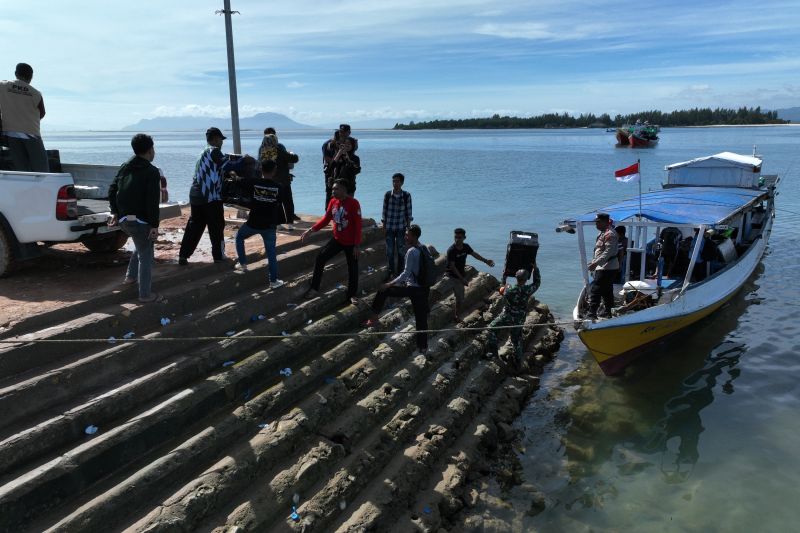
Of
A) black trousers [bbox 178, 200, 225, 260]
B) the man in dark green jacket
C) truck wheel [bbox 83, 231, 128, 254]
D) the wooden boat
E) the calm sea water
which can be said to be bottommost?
the calm sea water

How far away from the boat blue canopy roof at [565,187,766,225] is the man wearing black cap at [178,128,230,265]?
6.30 metres

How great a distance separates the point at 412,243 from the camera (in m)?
8.02

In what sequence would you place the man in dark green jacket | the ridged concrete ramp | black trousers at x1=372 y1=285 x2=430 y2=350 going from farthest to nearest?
black trousers at x1=372 y1=285 x2=430 y2=350, the man in dark green jacket, the ridged concrete ramp

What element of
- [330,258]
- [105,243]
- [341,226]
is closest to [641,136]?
[330,258]

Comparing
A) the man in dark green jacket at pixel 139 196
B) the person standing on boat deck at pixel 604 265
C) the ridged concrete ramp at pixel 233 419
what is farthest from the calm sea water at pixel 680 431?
the man in dark green jacket at pixel 139 196

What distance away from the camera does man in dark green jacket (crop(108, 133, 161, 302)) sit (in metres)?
6.11

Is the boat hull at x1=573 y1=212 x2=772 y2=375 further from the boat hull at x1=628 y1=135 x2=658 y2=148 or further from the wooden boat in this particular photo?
the boat hull at x1=628 y1=135 x2=658 y2=148

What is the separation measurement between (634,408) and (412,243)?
4.67m

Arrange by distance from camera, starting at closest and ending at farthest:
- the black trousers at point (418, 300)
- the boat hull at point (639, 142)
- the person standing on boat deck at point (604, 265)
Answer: the black trousers at point (418, 300) → the person standing on boat deck at point (604, 265) → the boat hull at point (639, 142)

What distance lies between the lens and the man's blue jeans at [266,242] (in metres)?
7.67

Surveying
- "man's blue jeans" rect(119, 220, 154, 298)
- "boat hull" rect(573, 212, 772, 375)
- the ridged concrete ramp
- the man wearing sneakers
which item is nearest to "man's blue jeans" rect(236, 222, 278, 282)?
the man wearing sneakers

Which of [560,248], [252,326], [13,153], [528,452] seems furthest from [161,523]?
[560,248]

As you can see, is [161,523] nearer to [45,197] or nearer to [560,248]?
[45,197]

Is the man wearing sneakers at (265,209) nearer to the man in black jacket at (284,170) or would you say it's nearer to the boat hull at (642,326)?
the man in black jacket at (284,170)
